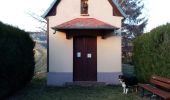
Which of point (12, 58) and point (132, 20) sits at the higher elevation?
point (132, 20)

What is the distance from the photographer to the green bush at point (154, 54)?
606 inches

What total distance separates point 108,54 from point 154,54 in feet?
18.2

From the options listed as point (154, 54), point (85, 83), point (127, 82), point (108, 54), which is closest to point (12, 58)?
point (127, 82)

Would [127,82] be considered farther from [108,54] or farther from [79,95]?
[108,54]

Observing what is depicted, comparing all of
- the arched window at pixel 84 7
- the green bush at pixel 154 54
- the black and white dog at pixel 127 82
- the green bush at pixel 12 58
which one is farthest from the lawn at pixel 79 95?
the arched window at pixel 84 7

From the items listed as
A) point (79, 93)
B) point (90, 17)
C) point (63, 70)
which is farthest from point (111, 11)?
point (79, 93)

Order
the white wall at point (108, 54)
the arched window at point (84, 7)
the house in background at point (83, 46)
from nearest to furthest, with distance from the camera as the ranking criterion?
the house in background at point (83, 46)
the white wall at point (108, 54)
the arched window at point (84, 7)

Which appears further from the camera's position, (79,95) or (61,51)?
(61,51)

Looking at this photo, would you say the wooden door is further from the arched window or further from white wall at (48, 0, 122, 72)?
the arched window

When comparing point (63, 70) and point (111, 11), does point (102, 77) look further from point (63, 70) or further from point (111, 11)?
point (111, 11)

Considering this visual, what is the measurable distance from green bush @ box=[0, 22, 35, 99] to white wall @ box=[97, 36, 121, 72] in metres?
4.13

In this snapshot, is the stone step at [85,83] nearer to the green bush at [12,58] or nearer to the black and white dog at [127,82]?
the green bush at [12,58]

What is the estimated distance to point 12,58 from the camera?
51.5 ft

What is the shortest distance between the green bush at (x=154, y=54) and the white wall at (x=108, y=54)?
1718 millimetres
